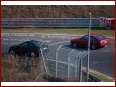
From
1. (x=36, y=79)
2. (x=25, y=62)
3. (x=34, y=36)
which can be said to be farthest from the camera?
(x=34, y=36)

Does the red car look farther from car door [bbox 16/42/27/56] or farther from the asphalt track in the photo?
car door [bbox 16/42/27/56]

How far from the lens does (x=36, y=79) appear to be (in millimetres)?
16531

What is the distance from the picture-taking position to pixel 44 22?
39.6m

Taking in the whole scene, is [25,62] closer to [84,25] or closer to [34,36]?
[34,36]

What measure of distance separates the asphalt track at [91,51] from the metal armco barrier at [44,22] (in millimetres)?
5133

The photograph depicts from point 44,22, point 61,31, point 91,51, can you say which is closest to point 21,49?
point 91,51

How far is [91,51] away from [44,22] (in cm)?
1534

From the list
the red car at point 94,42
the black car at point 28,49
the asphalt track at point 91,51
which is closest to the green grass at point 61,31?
the asphalt track at point 91,51

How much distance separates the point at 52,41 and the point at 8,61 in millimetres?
11397

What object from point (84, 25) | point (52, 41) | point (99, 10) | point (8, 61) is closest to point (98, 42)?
point (52, 41)

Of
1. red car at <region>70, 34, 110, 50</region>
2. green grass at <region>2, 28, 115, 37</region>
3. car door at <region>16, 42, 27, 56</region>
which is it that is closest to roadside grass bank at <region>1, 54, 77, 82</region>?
car door at <region>16, 42, 27, 56</region>

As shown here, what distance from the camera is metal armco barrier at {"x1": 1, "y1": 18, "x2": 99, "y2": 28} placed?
128 feet

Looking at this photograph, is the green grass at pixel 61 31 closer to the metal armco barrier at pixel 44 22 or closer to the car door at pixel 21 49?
the metal armco barrier at pixel 44 22

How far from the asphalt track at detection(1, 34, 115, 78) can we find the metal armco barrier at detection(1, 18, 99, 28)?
513cm
